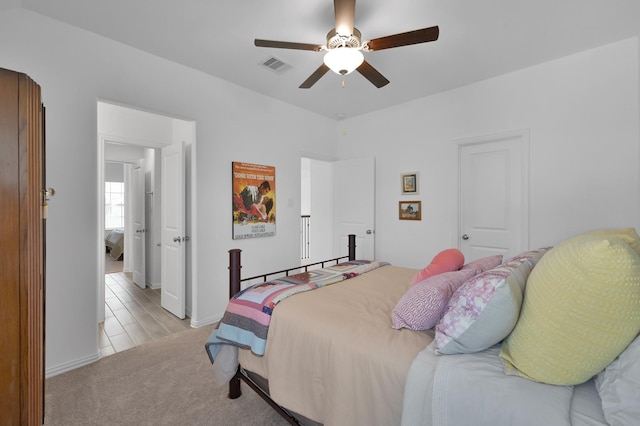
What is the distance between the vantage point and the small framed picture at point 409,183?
3.92 m

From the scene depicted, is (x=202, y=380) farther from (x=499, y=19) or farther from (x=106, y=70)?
(x=499, y=19)

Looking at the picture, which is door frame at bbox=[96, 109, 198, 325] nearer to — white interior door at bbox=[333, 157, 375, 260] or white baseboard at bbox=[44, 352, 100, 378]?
white baseboard at bbox=[44, 352, 100, 378]

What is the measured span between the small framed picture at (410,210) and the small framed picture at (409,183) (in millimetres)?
137

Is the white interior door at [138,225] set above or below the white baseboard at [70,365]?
above

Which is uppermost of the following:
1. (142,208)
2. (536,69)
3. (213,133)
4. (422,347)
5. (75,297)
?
(536,69)

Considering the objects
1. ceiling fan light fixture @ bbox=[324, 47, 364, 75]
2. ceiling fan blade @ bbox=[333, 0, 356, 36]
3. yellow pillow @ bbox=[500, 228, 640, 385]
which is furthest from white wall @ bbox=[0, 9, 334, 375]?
yellow pillow @ bbox=[500, 228, 640, 385]

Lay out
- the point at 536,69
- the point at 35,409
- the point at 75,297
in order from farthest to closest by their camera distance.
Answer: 1. the point at 536,69
2. the point at 75,297
3. the point at 35,409

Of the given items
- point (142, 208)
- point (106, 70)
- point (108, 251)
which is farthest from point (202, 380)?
point (108, 251)

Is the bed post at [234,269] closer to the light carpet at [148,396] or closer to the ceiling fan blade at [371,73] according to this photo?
the light carpet at [148,396]

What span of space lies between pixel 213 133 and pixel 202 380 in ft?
7.95

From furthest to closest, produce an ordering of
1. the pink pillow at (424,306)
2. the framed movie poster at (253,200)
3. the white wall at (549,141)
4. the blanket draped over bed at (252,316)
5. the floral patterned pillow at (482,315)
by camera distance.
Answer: the framed movie poster at (253,200)
the white wall at (549,141)
the blanket draped over bed at (252,316)
the pink pillow at (424,306)
the floral patterned pillow at (482,315)

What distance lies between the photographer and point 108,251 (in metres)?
7.42

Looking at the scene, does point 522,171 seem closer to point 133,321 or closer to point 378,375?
point 378,375

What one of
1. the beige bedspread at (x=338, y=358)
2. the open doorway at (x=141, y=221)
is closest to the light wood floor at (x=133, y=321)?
the open doorway at (x=141, y=221)
